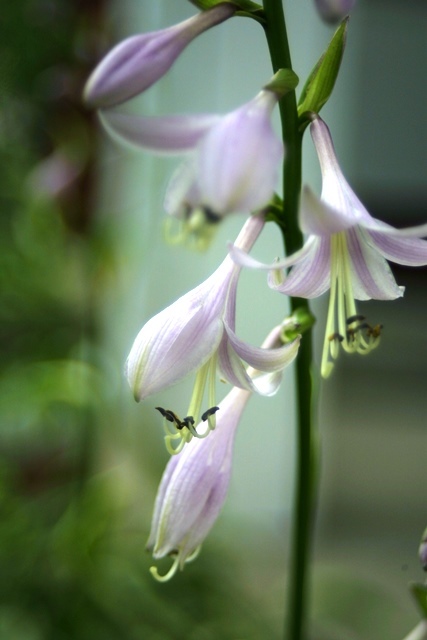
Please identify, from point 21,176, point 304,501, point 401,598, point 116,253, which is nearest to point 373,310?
point 401,598

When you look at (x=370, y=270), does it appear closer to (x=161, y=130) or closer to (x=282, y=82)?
(x=282, y=82)

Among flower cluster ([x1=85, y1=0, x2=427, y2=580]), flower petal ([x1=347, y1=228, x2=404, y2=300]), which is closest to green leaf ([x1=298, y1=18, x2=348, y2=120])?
flower cluster ([x1=85, y1=0, x2=427, y2=580])

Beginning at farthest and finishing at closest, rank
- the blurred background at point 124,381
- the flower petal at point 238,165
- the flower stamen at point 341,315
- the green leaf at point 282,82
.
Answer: the blurred background at point 124,381 < the flower stamen at point 341,315 < the green leaf at point 282,82 < the flower petal at point 238,165

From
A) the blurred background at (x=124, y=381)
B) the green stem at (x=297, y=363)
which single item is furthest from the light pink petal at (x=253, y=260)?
the blurred background at (x=124, y=381)

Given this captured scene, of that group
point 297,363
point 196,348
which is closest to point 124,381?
point 297,363

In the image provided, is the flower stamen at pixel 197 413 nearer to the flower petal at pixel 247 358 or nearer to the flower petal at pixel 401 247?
the flower petal at pixel 247 358

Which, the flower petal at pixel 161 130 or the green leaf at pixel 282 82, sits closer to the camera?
the flower petal at pixel 161 130
